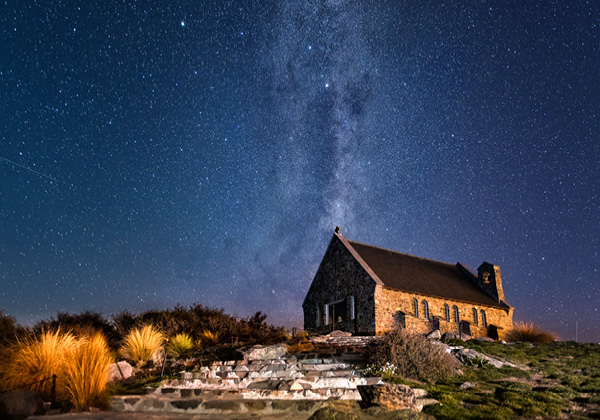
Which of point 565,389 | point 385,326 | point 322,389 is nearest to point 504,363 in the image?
point 565,389

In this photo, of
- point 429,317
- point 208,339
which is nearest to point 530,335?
point 429,317

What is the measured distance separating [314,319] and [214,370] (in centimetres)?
1893

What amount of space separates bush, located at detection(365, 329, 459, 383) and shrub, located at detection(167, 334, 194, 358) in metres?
7.53

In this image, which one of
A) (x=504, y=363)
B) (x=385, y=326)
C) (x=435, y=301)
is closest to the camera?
(x=504, y=363)

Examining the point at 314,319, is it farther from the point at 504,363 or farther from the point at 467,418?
the point at 467,418

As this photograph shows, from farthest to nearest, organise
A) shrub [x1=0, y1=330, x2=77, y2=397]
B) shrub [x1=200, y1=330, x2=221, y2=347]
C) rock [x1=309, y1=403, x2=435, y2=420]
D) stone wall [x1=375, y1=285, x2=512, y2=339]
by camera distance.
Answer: stone wall [x1=375, y1=285, x2=512, y2=339], shrub [x1=200, y1=330, x2=221, y2=347], shrub [x1=0, y1=330, x2=77, y2=397], rock [x1=309, y1=403, x2=435, y2=420]

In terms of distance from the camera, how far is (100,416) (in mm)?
6445

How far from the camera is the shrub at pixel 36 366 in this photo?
7.80 meters

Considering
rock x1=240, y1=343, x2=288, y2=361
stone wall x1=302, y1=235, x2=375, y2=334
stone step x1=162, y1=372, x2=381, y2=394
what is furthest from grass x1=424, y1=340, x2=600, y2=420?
stone wall x1=302, y1=235, x2=375, y2=334

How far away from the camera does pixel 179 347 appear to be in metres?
14.7

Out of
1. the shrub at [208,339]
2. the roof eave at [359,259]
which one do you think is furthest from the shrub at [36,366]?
the roof eave at [359,259]

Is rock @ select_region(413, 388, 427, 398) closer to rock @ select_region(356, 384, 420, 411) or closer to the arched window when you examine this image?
rock @ select_region(356, 384, 420, 411)

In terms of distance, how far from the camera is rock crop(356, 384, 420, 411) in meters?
7.27

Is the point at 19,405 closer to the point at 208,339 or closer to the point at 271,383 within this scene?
the point at 271,383
